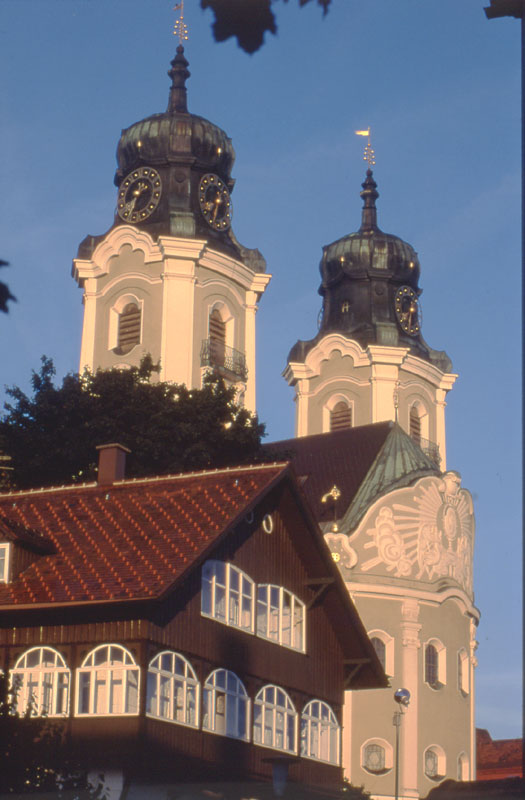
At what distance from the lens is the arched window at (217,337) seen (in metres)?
63.6

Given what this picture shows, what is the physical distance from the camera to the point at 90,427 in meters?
44.0

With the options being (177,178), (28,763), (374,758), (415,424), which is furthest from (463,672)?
(28,763)

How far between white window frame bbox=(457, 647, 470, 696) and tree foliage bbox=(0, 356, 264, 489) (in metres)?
14.8

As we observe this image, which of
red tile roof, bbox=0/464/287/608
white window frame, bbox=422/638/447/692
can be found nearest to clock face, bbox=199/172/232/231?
white window frame, bbox=422/638/447/692

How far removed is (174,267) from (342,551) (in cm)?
1634

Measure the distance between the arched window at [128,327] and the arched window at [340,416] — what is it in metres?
14.5

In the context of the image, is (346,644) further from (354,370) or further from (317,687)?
(354,370)

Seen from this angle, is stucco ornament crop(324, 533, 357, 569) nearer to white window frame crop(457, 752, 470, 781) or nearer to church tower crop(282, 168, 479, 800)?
church tower crop(282, 168, 479, 800)

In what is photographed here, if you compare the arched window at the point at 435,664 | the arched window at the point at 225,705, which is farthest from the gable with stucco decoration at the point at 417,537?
the arched window at the point at 225,705

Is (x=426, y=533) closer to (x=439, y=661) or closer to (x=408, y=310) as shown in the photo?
(x=439, y=661)

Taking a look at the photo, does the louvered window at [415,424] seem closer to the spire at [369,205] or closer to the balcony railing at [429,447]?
the balcony railing at [429,447]

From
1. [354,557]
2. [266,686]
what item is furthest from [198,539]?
[354,557]

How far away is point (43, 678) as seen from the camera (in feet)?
82.4

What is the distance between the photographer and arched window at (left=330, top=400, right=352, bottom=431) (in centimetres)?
7450
